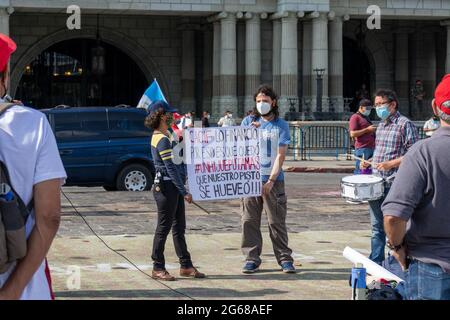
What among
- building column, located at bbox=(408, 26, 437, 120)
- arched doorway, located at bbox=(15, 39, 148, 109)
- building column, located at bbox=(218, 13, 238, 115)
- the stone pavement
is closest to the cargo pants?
the stone pavement

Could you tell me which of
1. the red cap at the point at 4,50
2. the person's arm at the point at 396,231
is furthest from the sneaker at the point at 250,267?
the red cap at the point at 4,50

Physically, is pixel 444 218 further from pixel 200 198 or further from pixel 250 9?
pixel 250 9

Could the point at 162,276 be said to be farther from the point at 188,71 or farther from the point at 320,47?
the point at 188,71

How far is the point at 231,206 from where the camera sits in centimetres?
1761

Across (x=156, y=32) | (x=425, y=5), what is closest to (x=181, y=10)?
(x=156, y=32)

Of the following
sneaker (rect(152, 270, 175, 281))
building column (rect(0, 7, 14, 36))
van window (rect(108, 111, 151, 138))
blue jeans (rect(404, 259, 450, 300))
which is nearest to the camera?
blue jeans (rect(404, 259, 450, 300))

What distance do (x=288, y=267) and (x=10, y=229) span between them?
22.4 ft

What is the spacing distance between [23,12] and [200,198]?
108 feet

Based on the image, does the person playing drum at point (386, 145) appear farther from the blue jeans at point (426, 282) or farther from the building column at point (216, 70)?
the building column at point (216, 70)

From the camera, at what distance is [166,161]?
10305 mm

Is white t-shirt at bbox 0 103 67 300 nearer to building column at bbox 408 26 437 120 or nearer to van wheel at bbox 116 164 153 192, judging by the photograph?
van wheel at bbox 116 164 153 192

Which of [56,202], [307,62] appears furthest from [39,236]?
[307,62]

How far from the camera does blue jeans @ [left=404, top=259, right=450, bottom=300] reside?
5.16 meters

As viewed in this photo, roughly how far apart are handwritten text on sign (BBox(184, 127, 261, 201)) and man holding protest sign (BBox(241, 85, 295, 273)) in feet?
0.35
